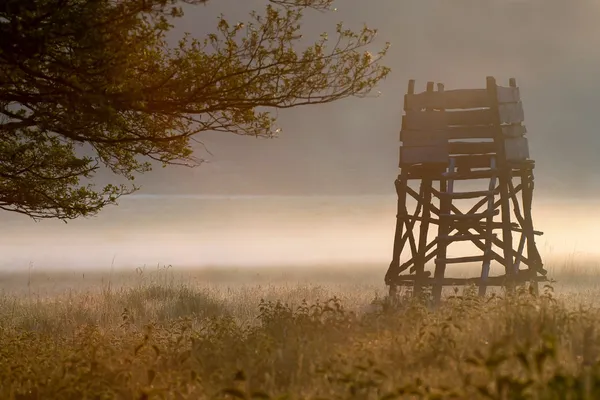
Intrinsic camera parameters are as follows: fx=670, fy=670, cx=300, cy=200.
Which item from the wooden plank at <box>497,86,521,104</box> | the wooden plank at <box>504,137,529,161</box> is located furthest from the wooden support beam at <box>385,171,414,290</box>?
the wooden plank at <box>497,86,521,104</box>

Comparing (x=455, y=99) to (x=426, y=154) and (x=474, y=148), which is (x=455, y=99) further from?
(x=426, y=154)

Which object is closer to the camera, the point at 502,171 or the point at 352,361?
the point at 352,361

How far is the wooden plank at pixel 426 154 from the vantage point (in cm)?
1548

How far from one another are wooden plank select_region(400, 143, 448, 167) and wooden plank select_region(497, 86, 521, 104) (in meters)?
1.77

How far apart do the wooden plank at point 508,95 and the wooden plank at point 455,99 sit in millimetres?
308

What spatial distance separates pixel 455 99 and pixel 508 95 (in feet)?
4.23

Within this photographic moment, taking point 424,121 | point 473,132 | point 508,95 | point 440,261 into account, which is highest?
point 508,95

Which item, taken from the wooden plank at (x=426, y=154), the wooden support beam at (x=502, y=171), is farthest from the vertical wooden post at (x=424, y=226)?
the wooden support beam at (x=502, y=171)

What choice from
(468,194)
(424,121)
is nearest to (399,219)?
(468,194)

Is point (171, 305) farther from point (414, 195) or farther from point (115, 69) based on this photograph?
point (115, 69)

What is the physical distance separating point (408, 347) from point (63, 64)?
5940 millimetres

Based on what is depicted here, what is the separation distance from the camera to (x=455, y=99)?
51.9ft

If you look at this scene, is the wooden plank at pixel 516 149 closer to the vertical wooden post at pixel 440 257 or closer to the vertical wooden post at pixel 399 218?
the vertical wooden post at pixel 440 257

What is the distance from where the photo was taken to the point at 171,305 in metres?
18.4
